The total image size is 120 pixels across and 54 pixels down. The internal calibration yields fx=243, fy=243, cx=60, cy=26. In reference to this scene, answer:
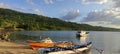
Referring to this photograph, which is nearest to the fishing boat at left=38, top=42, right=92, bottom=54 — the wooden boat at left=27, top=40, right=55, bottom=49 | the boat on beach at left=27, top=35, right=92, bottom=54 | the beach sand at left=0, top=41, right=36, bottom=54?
the boat on beach at left=27, top=35, right=92, bottom=54

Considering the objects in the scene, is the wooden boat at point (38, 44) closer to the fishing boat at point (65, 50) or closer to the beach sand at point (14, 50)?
the beach sand at point (14, 50)

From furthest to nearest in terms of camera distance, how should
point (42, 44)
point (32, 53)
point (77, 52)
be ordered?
point (42, 44)
point (77, 52)
point (32, 53)

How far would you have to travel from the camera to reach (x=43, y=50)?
3300 centimetres

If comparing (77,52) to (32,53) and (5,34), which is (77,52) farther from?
(5,34)

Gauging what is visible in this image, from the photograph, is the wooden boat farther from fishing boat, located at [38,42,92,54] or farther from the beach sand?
fishing boat, located at [38,42,92,54]

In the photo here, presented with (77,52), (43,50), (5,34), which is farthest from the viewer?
(5,34)

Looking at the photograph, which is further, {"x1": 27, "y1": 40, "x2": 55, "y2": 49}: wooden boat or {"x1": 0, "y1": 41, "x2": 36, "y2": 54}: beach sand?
{"x1": 27, "y1": 40, "x2": 55, "y2": 49}: wooden boat

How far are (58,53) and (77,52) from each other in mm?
6142

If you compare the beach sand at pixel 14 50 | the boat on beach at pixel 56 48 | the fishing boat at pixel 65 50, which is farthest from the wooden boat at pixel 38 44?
the fishing boat at pixel 65 50

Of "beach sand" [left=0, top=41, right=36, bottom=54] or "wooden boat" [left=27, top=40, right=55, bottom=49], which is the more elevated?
"wooden boat" [left=27, top=40, right=55, bottom=49]

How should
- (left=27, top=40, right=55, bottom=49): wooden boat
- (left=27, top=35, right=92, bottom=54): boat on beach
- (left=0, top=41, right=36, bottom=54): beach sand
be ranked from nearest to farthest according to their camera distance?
(left=27, top=35, right=92, bottom=54): boat on beach → (left=0, top=41, right=36, bottom=54): beach sand → (left=27, top=40, right=55, bottom=49): wooden boat

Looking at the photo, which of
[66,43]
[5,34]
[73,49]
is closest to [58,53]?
[73,49]

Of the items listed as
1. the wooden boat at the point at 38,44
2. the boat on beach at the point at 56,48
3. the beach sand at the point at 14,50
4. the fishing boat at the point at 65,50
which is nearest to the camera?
the fishing boat at the point at 65,50

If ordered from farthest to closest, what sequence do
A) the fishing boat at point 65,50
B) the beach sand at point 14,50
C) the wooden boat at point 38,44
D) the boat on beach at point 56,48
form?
the wooden boat at point 38,44 → the beach sand at point 14,50 → the boat on beach at point 56,48 → the fishing boat at point 65,50
